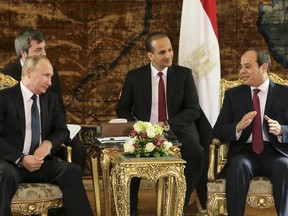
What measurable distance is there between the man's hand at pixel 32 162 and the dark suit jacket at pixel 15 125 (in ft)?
0.21

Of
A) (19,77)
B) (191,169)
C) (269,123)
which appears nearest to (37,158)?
(19,77)

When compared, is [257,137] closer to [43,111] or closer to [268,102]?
[268,102]

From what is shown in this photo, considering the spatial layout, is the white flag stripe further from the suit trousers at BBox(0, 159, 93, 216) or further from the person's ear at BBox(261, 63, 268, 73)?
the suit trousers at BBox(0, 159, 93, 216)

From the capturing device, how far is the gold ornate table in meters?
5.33

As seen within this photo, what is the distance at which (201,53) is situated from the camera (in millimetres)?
6910

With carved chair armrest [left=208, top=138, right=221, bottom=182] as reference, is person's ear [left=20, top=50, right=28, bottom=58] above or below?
above

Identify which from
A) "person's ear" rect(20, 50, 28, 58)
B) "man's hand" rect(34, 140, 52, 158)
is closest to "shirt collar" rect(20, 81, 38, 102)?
"man's hand" rect(34, 140, 52, 158)

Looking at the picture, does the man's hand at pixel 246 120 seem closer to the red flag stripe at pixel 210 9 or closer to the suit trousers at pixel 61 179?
the suit trousers at pixel 61 179

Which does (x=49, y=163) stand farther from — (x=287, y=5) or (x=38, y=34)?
(x=287, y=5)

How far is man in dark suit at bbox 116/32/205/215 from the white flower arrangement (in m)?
0.90

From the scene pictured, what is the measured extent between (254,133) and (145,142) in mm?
905

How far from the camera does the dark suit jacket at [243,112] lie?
5637 mm

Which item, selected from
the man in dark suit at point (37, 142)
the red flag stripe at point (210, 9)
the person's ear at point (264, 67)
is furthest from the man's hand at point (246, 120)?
the red flag stripe at point (210, 9)

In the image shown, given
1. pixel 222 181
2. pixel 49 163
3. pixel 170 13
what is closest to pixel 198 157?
pixel 222 181
